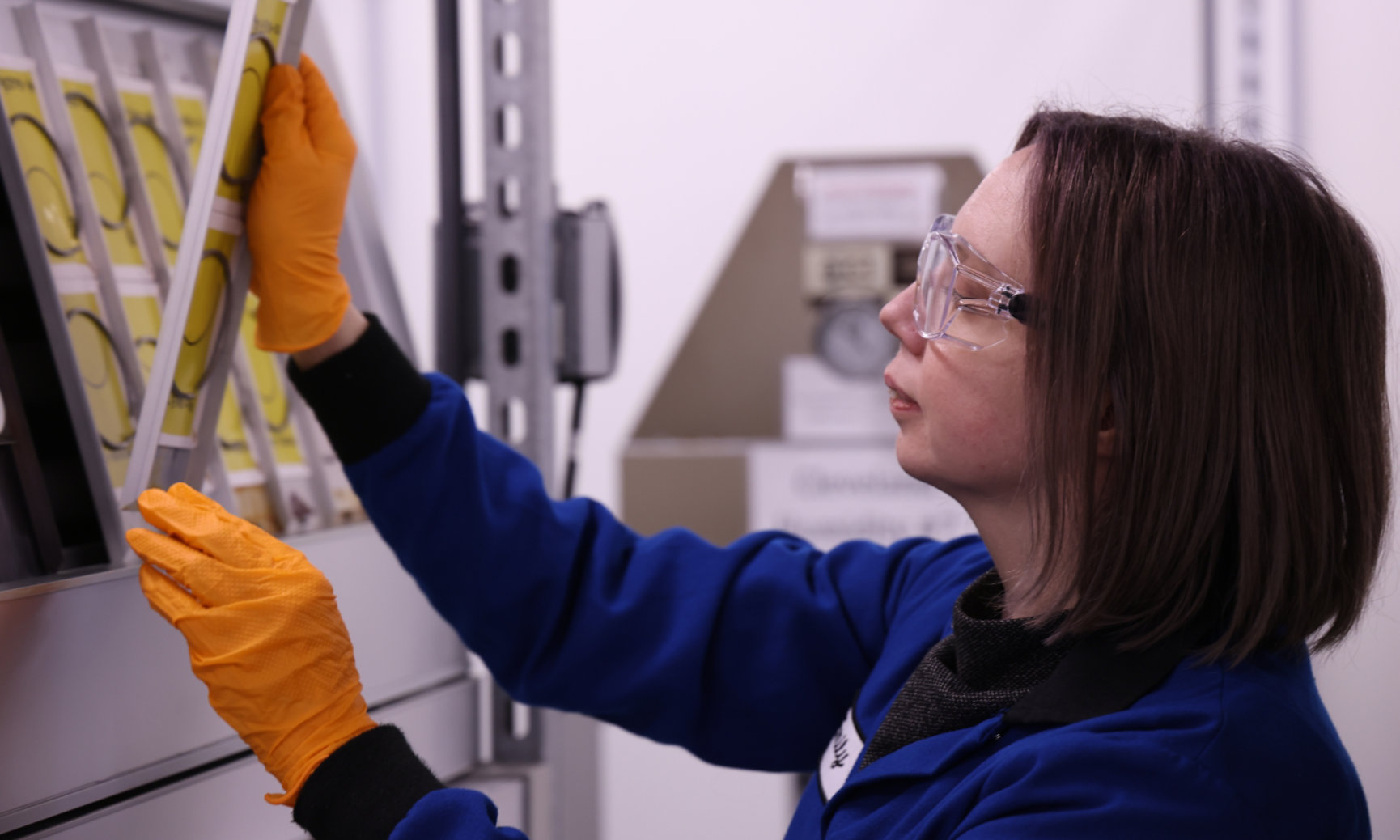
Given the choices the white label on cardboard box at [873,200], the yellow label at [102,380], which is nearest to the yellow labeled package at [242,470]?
the yellow label at [102,380]

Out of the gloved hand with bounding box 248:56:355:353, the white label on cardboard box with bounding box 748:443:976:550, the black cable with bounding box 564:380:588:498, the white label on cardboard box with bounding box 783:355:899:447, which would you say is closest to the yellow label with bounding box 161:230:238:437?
the gloved hand with bounding box 248:56:355:353

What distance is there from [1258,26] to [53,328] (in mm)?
1971

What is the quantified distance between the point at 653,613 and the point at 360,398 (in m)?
0.36

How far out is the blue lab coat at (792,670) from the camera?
663 mm

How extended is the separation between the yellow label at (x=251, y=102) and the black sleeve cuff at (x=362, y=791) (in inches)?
18.1

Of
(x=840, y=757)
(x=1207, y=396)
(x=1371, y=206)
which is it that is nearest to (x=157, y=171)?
(x=840, y=757)

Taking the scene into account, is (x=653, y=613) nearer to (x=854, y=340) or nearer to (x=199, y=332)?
(x=199, y=332)

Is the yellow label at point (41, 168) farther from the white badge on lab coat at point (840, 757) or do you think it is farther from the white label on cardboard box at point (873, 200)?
the white label on cardboard box at point (873, 200)

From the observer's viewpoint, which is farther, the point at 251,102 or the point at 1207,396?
the point at 251,102

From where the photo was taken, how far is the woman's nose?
875 millimetres

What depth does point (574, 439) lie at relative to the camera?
1526 millimetres

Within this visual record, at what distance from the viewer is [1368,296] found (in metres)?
0.78

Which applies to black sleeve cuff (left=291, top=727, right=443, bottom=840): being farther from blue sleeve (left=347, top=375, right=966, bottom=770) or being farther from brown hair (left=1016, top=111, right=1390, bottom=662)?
brown hair (left=1016, top=111, right=1390, bottom=662)

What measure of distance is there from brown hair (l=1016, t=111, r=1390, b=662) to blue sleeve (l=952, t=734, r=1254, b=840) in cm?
11
